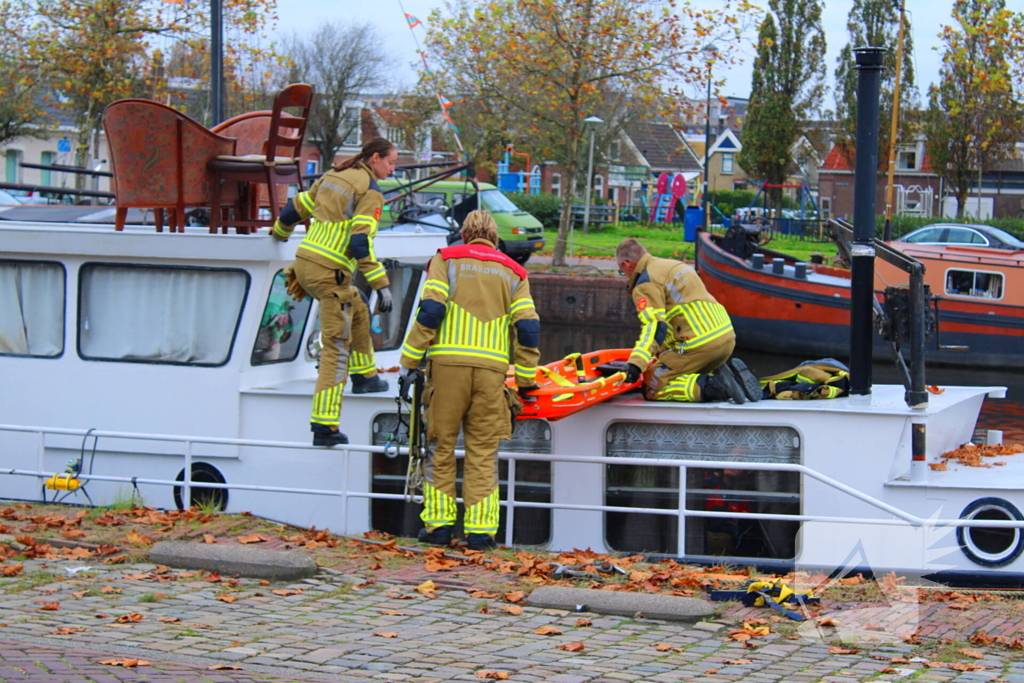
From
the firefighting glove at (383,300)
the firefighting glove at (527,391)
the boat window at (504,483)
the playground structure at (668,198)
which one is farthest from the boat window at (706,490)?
the playground structure at (668,198)

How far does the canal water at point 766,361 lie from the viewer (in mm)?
22766

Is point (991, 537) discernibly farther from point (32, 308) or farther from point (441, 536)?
point (32, 308)

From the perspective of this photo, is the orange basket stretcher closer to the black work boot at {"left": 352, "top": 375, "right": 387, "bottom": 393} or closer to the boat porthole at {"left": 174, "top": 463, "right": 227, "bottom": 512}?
the black work boot at {"left": 352, "top": 375, "right": 387, "bottom": 393}

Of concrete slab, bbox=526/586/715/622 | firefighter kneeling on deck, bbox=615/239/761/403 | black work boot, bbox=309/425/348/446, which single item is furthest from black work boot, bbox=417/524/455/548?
firefighter kneeling on deck, bbox=615/239/761/403

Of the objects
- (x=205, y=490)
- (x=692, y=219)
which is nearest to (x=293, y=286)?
(x=205, y=490)

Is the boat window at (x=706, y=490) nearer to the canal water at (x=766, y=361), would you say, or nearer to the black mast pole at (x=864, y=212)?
the black mast pole at (x=864, y=212)

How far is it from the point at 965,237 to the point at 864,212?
67.4ft

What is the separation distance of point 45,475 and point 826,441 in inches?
201

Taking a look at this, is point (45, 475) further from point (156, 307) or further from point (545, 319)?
point (545, 319)

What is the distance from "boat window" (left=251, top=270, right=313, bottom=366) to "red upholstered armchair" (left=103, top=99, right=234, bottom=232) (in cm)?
86

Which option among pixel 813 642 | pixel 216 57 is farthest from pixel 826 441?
pixel 216 57

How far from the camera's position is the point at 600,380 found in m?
7.15

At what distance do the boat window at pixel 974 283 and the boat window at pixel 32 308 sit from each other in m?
19.6

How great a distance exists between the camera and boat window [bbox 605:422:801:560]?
7.29 metres
